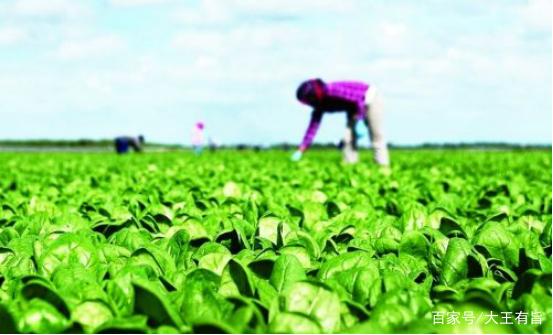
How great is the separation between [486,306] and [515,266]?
3.74ft

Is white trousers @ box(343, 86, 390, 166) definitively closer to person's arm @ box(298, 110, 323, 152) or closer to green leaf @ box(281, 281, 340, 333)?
person's arm @ box(298, 110, 323, 152)

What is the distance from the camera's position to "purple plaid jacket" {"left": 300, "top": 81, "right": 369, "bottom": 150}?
1409 cm

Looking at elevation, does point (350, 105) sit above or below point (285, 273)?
above

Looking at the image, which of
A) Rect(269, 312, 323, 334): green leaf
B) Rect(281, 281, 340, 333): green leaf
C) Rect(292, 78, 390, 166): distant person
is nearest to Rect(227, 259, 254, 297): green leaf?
Rect(281, 281, 340, 333): green leaf

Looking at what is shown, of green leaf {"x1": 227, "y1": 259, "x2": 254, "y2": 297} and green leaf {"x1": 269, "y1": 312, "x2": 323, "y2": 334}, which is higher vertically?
green leaf {"x1": 227, "y1": 259, "x2": 254, "y2": 297}

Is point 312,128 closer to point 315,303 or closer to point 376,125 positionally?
point 376,125

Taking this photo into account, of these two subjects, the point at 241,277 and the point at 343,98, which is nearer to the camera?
the point at 241,277

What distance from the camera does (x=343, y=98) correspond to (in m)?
14.2

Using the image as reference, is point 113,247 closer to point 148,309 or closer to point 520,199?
point 148,309

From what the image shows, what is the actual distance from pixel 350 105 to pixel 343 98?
300 mm

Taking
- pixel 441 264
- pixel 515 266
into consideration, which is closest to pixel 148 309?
pixel 441 264

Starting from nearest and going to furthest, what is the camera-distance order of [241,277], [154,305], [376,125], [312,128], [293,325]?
[293,325]
[154,305]
[241,277]
[376,125]
[312,128]

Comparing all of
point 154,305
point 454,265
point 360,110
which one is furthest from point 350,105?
point 154,305

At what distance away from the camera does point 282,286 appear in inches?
102
